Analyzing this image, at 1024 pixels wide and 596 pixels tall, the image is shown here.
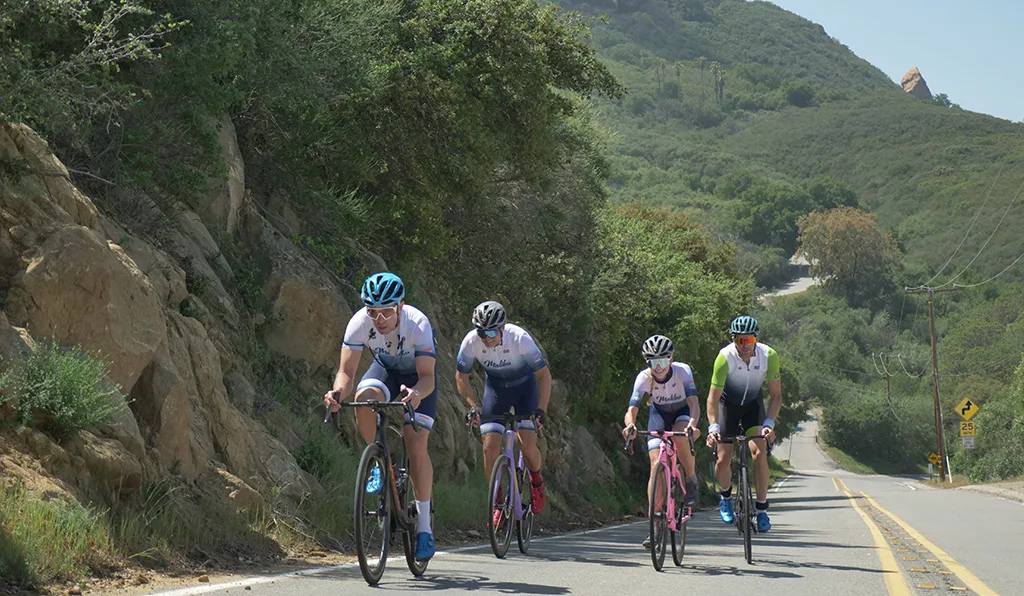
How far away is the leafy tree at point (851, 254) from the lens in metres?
141

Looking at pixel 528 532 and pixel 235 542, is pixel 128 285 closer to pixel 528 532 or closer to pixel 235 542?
pixel 235 542

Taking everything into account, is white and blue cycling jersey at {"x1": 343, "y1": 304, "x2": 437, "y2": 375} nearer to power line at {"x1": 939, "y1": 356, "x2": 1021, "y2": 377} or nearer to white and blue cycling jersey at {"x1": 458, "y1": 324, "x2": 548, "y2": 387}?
white and blue cycling jersey at {"x1": 458, "y1": 324, "x2": 548, "y2": 387}

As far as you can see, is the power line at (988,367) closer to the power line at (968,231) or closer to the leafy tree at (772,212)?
the power line at (968,231)


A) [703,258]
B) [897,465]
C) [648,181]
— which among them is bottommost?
[897,465]

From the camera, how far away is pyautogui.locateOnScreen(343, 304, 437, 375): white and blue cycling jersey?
8.59m

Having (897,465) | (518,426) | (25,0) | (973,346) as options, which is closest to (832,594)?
(518,426)

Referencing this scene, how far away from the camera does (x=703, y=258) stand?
158 ft

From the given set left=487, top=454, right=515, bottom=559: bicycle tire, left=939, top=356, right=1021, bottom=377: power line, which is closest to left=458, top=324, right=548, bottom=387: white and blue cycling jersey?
left=487, top=454, right=515, bottom=559: bicycle tire

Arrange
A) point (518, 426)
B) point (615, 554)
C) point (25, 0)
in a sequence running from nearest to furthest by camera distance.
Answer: point (25, 0) < point (518, 426) < point (615, 554)

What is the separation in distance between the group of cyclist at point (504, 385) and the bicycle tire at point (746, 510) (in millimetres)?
342

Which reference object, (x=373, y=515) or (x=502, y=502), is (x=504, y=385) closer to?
(x=502, y=502)

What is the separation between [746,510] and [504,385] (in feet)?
8.61

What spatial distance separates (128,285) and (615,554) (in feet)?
19.1

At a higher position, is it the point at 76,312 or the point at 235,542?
the point at 76,312
